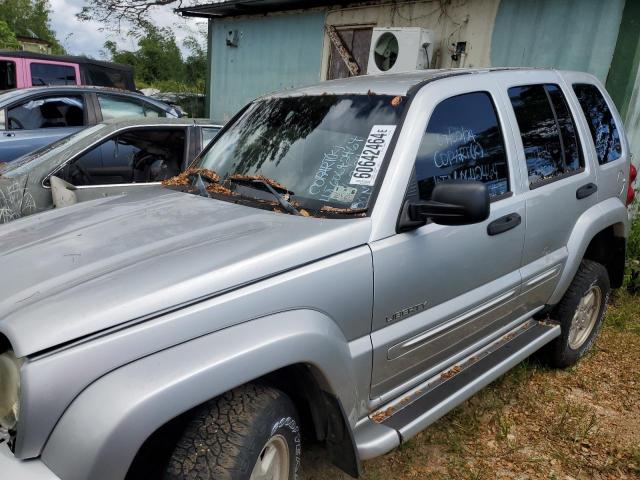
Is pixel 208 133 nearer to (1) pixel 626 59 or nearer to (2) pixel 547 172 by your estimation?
(2) pixel 547 172

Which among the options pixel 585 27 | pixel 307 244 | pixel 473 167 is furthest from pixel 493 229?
pixel 585 27

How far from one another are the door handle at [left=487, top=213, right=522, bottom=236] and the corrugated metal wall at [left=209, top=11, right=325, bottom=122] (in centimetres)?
752

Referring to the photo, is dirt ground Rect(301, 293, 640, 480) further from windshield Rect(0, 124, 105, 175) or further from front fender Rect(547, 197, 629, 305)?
windshield Rect(0, 124, 105, 175)

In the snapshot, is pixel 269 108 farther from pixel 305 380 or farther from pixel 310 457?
pixel 310 457

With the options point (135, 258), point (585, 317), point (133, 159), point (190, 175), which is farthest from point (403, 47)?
point (135, 258)

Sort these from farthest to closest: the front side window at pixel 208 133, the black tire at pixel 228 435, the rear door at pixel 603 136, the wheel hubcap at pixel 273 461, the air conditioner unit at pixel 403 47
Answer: the air conditioner unit at pixel 403 47
the front side window at pixel 208 133
the rear door at pixel 603 136
the wheel hubcap at pixel 273 461
the black tire at pixel 228 435

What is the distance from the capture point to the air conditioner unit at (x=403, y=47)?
755cm

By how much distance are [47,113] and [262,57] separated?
16.2ft

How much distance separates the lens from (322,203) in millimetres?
2365

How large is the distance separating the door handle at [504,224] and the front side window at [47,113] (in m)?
6.46

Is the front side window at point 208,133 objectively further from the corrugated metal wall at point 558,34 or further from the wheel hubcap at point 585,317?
the corrugated metal wall at point 558,34

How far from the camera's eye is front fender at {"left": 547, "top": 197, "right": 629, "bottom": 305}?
11.2 feet

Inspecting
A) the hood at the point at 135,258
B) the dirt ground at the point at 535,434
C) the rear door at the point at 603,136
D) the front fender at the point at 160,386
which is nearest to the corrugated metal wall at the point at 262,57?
the rear door at the point at 603,136

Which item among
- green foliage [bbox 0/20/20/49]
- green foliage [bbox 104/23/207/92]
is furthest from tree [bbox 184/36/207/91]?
green foliage [bbox 0/20/20/49]
